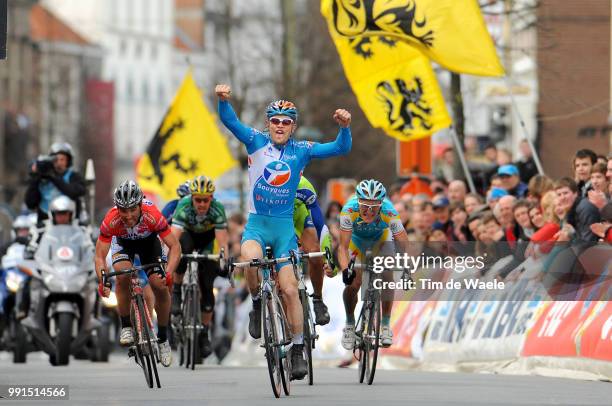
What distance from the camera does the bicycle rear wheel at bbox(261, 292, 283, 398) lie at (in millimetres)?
15828

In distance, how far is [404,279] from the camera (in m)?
18.1

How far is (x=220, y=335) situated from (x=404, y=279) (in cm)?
1094

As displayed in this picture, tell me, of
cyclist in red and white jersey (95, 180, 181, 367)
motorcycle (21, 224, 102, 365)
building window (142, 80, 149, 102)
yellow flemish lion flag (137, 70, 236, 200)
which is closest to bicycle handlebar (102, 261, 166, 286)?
cyclist in red and white jersey (95, 180, 181, 367)

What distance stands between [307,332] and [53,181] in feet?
24.5

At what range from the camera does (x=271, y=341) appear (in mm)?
15945

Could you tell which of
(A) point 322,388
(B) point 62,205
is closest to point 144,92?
(B) point 62,205

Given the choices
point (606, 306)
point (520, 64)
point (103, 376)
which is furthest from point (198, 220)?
point (520, 64)

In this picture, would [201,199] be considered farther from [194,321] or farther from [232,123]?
[232,123]

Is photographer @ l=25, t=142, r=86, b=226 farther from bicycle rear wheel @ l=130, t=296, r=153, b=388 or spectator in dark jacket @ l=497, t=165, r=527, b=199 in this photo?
bicycle rear wheel @ l=130, t=296, r=153, b=388

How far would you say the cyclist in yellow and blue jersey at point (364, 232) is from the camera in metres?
18.2

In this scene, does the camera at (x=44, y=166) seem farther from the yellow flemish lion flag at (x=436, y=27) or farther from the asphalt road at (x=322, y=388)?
the yellow flemish lion flag at (x=436, y=27)

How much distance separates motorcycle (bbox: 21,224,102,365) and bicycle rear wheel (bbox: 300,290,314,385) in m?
5.54

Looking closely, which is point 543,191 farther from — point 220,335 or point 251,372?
point 220,335

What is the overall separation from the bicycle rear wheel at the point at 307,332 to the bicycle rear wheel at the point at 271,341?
3.11 feet
